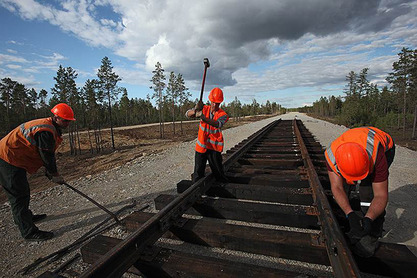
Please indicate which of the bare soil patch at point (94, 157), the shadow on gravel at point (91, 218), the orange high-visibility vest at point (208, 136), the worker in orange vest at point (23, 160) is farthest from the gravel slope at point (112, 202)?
the bare soil patch at point (94, 157)

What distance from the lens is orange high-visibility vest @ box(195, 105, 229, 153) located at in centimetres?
342

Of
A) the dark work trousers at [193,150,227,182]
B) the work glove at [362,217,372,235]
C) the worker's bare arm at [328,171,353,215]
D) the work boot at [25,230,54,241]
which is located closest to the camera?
the work glove at [362,217,372,235]

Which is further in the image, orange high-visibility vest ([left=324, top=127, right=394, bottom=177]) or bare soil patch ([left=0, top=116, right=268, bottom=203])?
bare soil patch ([left=0, top=116, right=268, bottom=203])

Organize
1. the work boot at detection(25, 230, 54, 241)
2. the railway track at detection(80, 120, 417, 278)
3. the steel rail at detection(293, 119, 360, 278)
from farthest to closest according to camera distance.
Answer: the work boot at detection(25, 230, 54, 241), the railway track at detection(80, 120, 417, 278), the steel rail at detection(293, 119, 360, 278)

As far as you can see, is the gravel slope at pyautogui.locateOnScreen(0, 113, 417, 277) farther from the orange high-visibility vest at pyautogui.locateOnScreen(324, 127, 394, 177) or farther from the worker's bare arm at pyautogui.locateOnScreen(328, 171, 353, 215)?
the orange high-visibility vest at pyautogui.locateOnScreen(324, 127, 394, 177)

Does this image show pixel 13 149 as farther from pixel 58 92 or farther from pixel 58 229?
pixel 58 92

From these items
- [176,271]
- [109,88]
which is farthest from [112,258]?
[109,88]

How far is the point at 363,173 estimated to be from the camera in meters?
1.96

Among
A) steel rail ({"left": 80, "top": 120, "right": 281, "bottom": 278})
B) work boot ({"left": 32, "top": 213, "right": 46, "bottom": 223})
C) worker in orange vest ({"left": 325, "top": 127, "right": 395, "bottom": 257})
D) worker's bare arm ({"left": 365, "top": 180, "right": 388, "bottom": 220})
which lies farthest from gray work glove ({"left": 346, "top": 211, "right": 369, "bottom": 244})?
work boot ({"left": 32, "top": 213, "right": 46, "bottom": 223})

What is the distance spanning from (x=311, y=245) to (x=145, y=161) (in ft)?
21.7

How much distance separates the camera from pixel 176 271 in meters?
1.67

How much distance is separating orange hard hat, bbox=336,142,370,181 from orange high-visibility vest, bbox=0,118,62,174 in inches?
156

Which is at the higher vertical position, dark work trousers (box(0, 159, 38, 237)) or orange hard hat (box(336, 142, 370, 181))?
orange hard hat (box(336, 142, 370, 181))

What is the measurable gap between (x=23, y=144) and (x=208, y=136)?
288cm
